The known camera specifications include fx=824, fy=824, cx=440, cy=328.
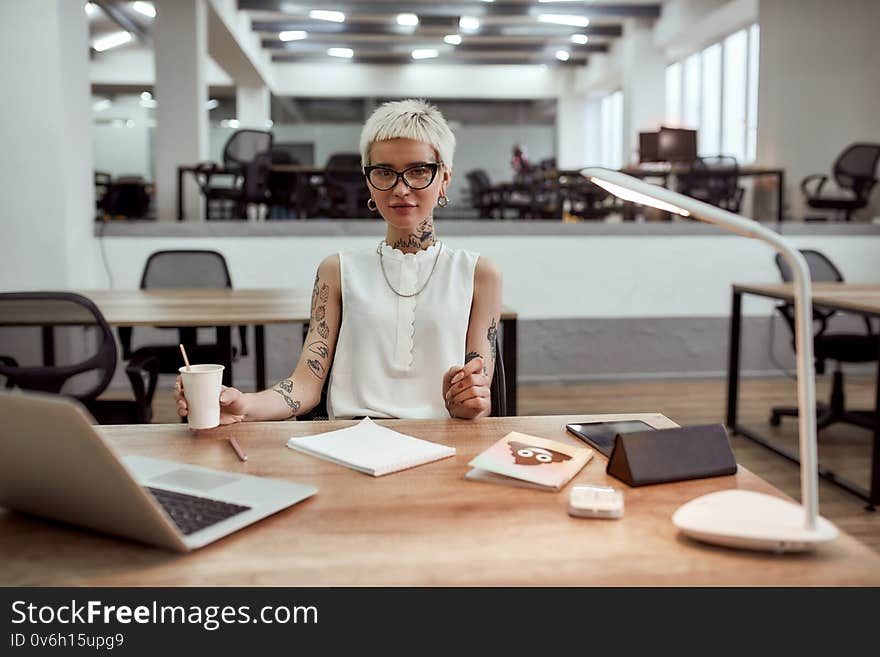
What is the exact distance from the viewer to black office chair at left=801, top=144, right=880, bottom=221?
7.93 metres

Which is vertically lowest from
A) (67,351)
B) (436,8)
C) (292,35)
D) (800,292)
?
(67,351)

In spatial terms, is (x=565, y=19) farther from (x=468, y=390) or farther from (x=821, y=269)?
(x=468, y=390)

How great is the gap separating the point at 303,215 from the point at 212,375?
8.55 metres

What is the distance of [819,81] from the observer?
8656 millimetres

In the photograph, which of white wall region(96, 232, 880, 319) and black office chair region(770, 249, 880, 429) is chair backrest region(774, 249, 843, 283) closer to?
black office chair region(770, 249, 880, 429)

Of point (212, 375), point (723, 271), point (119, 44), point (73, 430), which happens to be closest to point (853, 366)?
point (723, 271)

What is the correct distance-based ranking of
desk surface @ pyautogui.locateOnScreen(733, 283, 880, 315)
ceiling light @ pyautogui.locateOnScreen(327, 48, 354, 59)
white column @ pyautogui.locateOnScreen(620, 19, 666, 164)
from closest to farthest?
desk surface @ pyautogui.locateOnScreen(733, 283, 880, 315) → white column @ pyautogui.locateOnScreen(620, 19, 666, 164) → ceiling light @ pyautogui.locateOnScreen(327, 48, 354, 59)

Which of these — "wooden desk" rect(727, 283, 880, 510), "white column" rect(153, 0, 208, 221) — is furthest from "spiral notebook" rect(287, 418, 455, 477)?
"white column" rect(153, 0, 208, 221)

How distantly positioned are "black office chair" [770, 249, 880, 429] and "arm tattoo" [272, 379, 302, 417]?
2.49m

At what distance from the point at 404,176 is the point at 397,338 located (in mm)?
320

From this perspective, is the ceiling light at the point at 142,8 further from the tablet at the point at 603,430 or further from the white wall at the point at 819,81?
the tablet at the point at 603,430

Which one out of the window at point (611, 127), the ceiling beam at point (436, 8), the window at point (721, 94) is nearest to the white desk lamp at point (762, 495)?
the window at point (721, 94)

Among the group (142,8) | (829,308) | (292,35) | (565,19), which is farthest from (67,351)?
(292,35)
